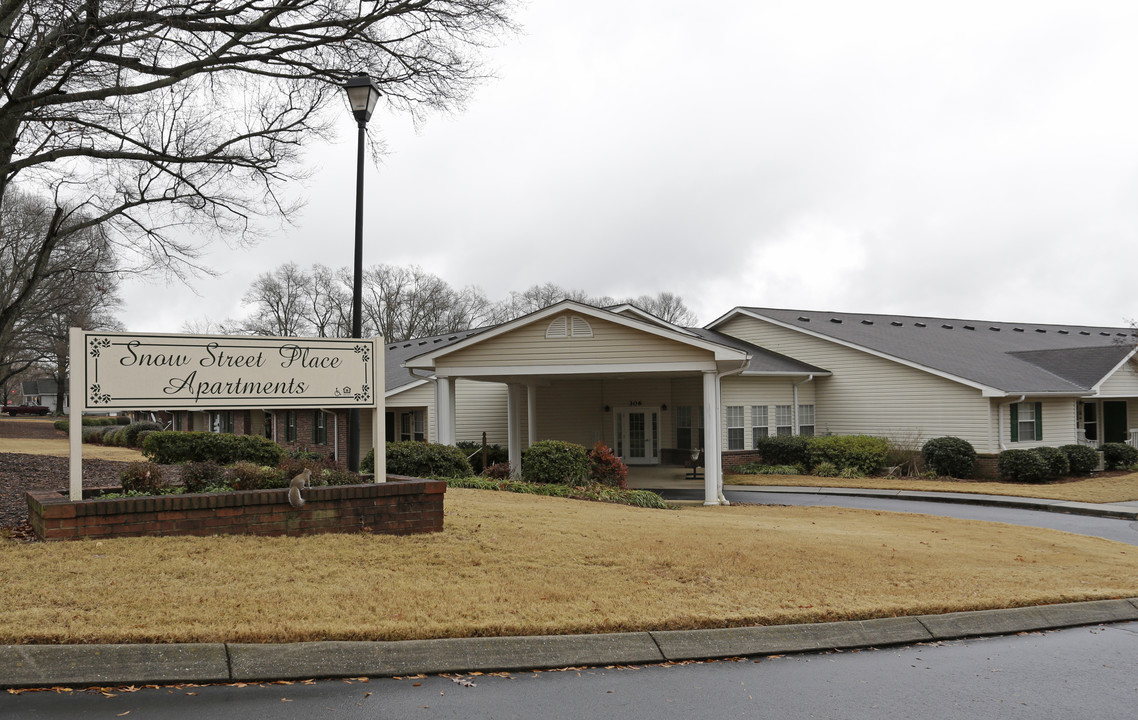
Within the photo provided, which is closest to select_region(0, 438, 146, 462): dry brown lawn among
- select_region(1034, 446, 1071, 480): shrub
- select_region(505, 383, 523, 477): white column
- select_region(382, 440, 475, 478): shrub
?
select_region(505, 383, 523, 477): white column

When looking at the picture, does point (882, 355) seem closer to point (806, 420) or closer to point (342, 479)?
point (806, 420)

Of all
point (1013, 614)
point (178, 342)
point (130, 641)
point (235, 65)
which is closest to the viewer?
point (130, 641)

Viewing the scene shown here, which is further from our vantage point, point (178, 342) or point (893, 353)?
point (893, 353)

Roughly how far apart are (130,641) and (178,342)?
3.77 metres

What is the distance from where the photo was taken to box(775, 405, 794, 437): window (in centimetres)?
2769

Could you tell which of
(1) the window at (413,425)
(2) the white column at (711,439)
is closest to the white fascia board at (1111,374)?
(2) the white column at (711,439)

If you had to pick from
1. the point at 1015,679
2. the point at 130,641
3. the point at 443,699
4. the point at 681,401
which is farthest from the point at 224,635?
the point at 681,401

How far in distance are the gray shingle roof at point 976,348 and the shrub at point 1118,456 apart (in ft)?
7.14

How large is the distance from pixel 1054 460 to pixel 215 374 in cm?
2268

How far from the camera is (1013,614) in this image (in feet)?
24.5

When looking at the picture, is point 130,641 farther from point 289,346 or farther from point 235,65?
point 235,65

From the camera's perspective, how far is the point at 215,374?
863 cm

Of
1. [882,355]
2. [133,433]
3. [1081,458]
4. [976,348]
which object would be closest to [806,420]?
[882,355]

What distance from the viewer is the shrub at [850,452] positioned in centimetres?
2536
